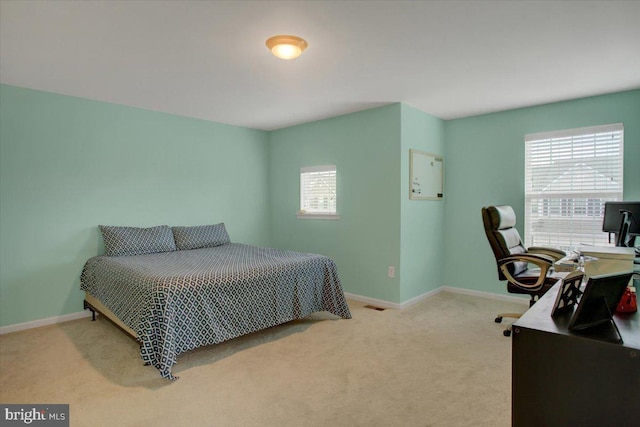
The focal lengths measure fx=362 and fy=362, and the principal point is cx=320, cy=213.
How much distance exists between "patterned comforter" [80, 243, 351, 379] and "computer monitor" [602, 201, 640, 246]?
2365 mm

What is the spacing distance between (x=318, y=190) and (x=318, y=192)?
26 millimetres

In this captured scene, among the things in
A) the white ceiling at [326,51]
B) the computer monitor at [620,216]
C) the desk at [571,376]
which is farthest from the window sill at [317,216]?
the desk at [571,376]

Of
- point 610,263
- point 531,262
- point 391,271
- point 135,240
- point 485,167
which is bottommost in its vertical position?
point 391,271

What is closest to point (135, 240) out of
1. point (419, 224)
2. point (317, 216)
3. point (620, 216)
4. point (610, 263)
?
point (317, 216)

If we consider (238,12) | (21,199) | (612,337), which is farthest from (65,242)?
(612,337)

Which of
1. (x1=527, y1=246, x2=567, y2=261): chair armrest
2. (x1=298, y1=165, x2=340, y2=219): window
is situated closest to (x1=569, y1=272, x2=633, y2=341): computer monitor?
(x1=527, y1=246, x2=567, y2=261): chair armrest

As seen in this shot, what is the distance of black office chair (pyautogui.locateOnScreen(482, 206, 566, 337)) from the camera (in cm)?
302

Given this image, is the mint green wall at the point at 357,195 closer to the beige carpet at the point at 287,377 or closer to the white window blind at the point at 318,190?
the white window blind at the point at 318,190

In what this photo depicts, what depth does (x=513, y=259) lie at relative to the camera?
3.08 meters

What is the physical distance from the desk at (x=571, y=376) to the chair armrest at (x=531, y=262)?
5.83ft

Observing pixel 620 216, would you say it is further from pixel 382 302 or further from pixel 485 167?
pixel 382 302

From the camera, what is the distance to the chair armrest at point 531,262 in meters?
2.96

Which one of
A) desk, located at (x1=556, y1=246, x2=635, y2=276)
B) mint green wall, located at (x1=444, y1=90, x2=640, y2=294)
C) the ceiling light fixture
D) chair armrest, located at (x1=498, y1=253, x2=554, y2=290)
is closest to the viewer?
desk, located at (x1=556, y1=246, x2=635, y2=276)

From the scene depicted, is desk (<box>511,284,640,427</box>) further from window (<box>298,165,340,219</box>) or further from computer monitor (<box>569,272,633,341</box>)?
window (<box>298,165,340,219</box>)
